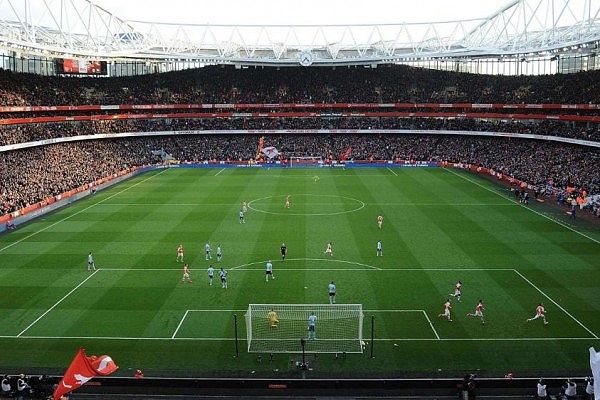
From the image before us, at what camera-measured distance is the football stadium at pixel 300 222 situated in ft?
64.2

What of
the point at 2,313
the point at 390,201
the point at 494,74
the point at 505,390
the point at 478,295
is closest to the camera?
the point at 505,390

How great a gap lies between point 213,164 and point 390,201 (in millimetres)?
36027

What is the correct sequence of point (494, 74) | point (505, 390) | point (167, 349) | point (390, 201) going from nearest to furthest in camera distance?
point (505, 390) → point (167, 349) → point (390, 201) → point (494, 74)

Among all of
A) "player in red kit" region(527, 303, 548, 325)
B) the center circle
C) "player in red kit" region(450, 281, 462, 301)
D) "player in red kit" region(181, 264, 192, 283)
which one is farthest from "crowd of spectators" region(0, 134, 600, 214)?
"player in red kit" region(527, 303, 548, 325)

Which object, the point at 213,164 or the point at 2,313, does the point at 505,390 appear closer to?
the point at 2,313

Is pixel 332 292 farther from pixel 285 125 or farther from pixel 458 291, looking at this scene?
pixel 285 125

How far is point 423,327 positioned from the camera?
22312 mm

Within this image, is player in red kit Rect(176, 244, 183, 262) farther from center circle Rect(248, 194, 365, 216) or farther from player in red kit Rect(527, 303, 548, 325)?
player in red kit Rect(527, 303, 548, 325)

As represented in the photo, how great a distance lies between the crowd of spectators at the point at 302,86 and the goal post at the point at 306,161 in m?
13.6

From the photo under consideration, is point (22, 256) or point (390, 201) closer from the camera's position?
point (22, 256)

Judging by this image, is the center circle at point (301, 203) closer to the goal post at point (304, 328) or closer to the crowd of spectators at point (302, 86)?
the goal post at point (304, 328)

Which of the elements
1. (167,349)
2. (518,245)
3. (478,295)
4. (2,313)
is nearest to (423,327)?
(478,295)

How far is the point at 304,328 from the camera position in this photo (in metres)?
22.2

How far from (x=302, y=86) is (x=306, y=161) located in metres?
20.3
